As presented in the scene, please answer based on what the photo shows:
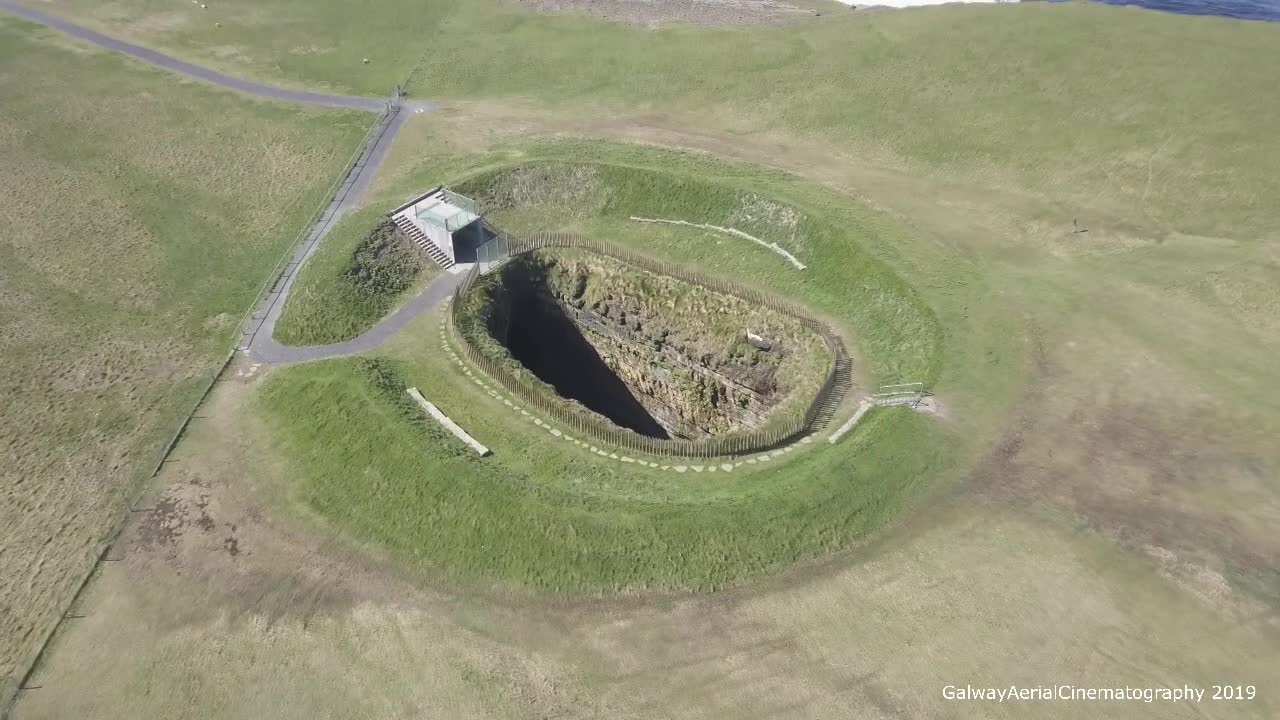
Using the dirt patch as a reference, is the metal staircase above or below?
below

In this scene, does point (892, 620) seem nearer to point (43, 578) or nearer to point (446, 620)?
point (446, 620)

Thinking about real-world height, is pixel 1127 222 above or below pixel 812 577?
above

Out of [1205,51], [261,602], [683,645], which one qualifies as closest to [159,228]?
[261,602]

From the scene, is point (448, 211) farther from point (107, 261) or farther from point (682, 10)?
point (682, 10)

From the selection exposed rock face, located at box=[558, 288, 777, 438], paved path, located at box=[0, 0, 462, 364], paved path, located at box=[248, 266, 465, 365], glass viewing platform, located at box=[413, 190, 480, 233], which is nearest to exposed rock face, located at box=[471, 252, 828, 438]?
exposed rock face, located at box=[558, 288, 777, 438]

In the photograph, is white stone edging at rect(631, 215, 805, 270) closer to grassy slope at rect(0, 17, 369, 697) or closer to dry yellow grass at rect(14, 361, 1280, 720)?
dry yellow grass at rect(14, 361, 1280, 720)

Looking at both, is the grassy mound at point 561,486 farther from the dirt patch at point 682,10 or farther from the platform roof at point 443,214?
the dirt patch at point 682,10
